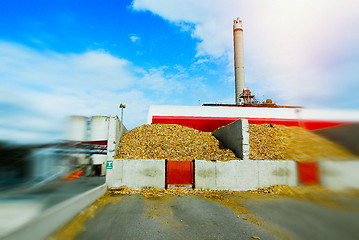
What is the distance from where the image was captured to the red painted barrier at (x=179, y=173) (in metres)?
12.9

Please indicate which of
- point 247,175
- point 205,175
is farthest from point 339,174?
point 247,175

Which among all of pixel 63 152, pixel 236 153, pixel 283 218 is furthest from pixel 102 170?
pixel 283 218

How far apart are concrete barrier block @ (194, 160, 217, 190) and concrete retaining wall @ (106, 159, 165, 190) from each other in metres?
2.13

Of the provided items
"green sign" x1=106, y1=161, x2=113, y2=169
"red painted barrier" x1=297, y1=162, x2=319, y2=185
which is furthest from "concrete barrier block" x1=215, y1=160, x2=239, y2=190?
"red painted barrier" x1=297, y1=162, x2=319, y2=185

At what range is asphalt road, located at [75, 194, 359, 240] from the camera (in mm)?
1197

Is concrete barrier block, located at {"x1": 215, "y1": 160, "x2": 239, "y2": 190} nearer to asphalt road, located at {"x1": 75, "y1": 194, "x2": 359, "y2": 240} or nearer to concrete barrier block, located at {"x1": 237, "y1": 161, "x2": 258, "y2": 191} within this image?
concrete barrier block, located at {"x1": 237, "y1": 161, "x2": 258, "y2": 191}

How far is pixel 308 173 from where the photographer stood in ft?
4.90

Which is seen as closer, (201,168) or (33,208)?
(33,208)

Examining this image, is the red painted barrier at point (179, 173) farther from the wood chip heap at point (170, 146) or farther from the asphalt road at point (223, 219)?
the wood chip heap at point (170, 146)

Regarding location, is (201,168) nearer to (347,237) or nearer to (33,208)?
(33,208)

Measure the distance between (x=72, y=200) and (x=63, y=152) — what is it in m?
1.63

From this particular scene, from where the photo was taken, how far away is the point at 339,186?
1.16m

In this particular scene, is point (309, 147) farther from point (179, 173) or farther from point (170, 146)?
point (170, 146)

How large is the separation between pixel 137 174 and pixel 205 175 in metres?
4.21
